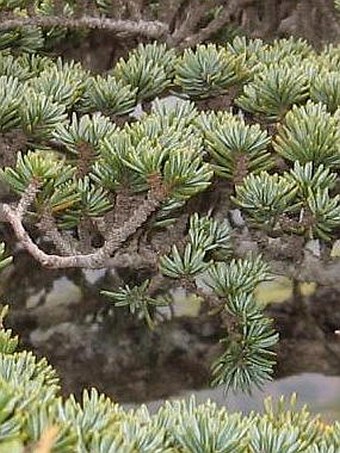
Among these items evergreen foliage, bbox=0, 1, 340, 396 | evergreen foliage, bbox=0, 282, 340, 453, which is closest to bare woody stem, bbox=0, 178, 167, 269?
evergreen foliage, bbox=0, 1, 340, 396

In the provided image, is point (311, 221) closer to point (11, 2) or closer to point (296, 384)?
point (296, 384)

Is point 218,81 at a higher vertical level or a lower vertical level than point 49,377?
higher

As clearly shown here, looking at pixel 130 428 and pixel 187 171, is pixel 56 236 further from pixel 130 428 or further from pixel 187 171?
pixel 130 428

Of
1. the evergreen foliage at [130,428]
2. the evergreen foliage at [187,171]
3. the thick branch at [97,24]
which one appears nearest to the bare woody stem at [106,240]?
the evergreen foliage at [187,171]

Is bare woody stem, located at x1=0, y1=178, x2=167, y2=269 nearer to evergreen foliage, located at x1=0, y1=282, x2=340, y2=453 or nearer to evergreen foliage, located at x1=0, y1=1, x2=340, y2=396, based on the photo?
evergreen foliage, located at x1=0, y1=1, x2=340, y2=396

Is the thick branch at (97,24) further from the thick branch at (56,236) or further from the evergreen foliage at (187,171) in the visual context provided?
the thick branch at (56,236)

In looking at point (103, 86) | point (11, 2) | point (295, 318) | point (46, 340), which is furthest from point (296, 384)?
point (11, 2)
